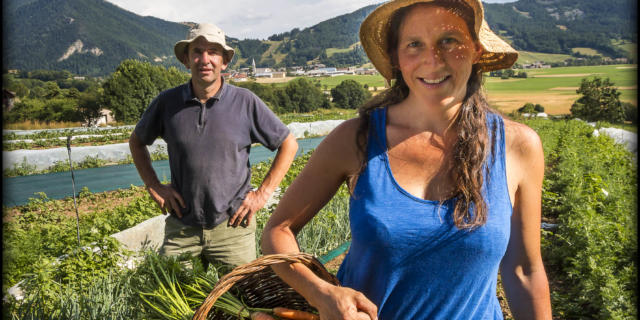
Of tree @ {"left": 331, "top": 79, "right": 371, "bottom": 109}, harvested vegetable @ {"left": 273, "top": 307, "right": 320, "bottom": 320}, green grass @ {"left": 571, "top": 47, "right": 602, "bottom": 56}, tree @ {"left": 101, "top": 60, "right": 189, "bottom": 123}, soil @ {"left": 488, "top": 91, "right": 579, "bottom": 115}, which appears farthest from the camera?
green grass @ {"left": 571, "top": 47, "right": 602, "bottom": 56}

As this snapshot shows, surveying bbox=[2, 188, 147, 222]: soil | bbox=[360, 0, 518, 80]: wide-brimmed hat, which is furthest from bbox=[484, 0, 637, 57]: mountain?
bbox=[360, 0, 518, 80]: wide-brimmed hat

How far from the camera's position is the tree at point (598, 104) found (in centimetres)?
4241

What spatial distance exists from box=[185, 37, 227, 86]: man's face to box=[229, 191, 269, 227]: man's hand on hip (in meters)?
0.70

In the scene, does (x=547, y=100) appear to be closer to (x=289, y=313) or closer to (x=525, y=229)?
(x=525, y=229)

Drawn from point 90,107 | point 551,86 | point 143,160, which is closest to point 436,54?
point 143,160

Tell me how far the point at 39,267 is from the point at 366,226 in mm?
2934

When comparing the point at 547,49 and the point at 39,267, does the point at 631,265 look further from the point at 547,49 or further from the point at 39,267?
the point at 547,49

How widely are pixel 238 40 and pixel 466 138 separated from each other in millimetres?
129893

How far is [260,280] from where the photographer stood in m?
1.16

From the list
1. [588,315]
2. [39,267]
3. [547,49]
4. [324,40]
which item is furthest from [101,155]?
[324,40]

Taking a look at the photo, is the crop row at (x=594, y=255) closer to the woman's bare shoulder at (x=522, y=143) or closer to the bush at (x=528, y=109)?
the woman's bare shoulder at (x=522, y=143)

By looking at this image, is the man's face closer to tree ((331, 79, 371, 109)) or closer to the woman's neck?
the woman's neck

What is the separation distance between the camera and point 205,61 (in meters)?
2.35

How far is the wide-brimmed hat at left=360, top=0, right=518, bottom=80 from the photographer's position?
3.25ft
